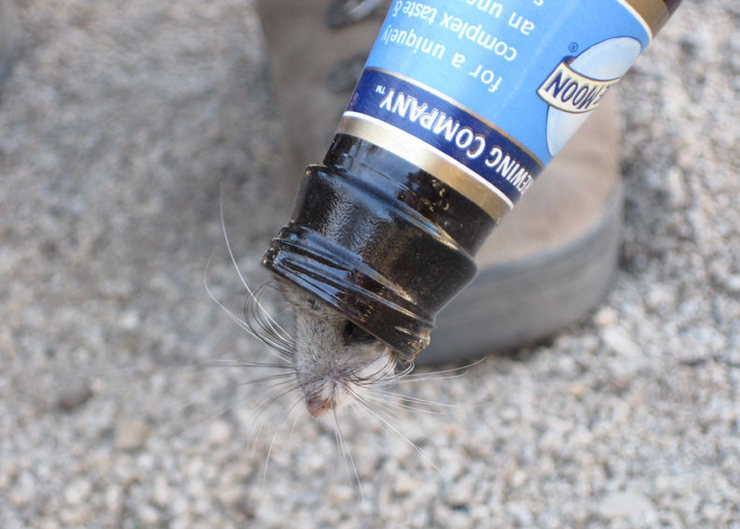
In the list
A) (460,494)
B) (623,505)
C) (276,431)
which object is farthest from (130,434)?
(623,505)

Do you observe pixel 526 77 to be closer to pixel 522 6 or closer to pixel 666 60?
pixel 522 6

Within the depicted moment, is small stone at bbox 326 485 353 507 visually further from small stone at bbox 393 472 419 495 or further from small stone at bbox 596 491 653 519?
small stone at bbox 596 491 653 519

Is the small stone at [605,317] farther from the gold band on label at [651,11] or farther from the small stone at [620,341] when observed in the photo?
the gold band on label at [651,11]

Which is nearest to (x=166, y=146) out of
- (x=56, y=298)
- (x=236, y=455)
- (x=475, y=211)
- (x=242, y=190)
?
Result: (x=242, y=190)

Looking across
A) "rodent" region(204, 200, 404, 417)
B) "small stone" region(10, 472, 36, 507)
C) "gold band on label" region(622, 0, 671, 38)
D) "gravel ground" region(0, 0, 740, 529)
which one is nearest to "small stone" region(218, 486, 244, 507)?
"gravel ground" region(0, 0, 740, 529)

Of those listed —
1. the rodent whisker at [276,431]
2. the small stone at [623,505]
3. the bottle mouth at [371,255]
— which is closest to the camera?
the bottle mouth at [371,255]

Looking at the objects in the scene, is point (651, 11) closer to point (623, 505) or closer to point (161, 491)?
point (623, 505)

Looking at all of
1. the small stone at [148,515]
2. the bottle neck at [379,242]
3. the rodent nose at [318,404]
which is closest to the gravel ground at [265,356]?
the small stone at [148,515]
